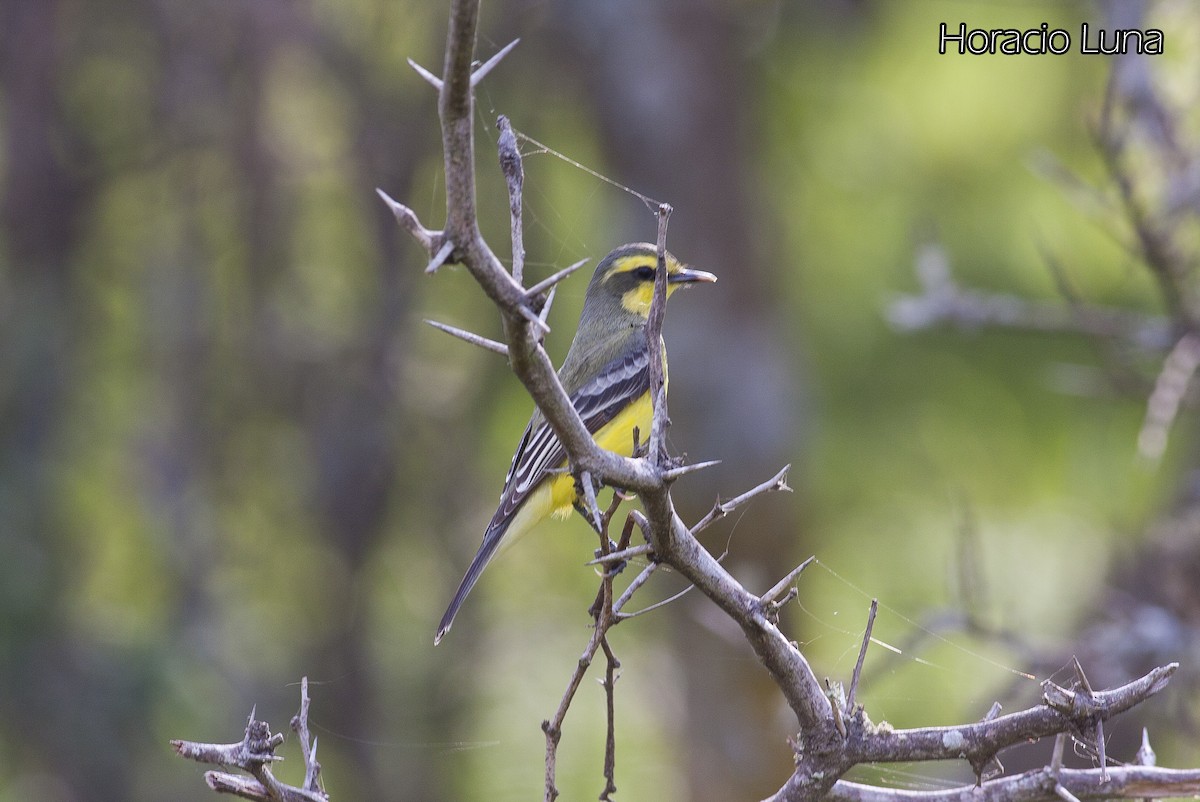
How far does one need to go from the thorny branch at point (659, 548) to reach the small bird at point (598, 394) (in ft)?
4.02

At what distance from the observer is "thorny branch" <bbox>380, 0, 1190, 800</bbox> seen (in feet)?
6.24

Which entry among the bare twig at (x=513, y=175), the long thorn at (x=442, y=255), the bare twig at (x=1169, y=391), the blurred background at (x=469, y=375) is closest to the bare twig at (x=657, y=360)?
the bare twig at (x=513, y=175)

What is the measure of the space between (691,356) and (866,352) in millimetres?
2455

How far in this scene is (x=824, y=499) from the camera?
11.2m

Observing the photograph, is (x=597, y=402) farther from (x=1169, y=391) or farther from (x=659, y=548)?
(x=659, y=548)

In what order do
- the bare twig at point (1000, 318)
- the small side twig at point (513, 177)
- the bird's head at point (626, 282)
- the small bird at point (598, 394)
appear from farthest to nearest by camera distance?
the bird's head at point (626, 282) < the bare twig at point (1000, 318) < the small bird at point (598, 394) < the small side twig at point (513, 177)

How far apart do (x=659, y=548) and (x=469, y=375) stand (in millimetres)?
8235

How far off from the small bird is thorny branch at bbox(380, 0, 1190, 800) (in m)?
1.22

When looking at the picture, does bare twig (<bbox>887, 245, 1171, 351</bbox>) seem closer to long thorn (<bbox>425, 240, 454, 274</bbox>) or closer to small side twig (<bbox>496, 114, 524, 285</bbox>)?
small side twig (<bbox>496, 114, 524, 285</bbox>)

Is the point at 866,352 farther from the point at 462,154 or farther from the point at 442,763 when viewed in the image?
the point at 462,154

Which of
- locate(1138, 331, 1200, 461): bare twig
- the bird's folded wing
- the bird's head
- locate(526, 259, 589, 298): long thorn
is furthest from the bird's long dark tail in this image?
locate(1138, 331, 1200, 461): bare twig

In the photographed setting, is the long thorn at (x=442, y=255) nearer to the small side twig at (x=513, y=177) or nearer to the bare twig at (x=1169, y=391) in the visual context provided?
the small side twig at (x=513, y=177)

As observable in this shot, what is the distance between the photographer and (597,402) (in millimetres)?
5012

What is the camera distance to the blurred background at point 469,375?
341 inches
